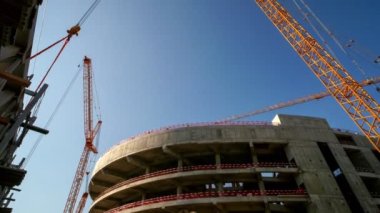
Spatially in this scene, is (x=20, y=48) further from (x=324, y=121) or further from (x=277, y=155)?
(x=324, y=121)

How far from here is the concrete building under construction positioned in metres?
23.7

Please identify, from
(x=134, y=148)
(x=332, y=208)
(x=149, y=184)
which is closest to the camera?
(x=332, y=208)

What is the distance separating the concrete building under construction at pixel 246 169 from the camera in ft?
77.7

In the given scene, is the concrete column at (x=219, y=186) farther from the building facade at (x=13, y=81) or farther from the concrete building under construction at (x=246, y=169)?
the building facade at (x=13, y=81)

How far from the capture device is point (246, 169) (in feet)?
82.2

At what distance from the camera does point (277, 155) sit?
3017cm

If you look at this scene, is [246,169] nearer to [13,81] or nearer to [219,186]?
[219,186]

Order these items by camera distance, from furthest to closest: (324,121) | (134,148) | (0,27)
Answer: (324,121) → (134,148) → (0,27)

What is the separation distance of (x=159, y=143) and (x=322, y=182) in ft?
55.8

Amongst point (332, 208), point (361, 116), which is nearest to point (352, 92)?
point (361, 116)

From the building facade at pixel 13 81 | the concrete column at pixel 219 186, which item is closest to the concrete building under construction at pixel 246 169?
the concrete column at pixel 219 186

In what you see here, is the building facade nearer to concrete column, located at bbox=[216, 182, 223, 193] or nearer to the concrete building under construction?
the concrete building under construction

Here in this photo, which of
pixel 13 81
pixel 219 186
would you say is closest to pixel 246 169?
pixel 219 186

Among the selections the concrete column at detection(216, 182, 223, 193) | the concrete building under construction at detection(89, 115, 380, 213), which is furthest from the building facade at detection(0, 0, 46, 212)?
the concrete column at detection(216, 182, 223, 193)
